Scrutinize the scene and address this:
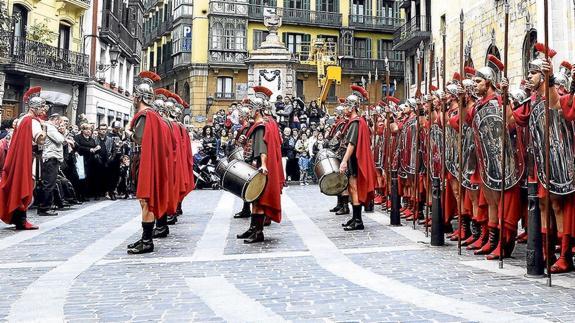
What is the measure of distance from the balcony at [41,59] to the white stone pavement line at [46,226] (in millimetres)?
11050

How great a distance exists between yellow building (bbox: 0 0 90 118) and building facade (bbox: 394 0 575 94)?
16.7 metres

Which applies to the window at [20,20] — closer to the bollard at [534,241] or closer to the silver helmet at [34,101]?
the silver helmet at [34,101]

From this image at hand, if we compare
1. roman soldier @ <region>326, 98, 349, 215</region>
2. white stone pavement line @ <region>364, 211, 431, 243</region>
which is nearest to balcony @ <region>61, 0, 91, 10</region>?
roman soldier @ <region>326, 98, 349, 215</region>

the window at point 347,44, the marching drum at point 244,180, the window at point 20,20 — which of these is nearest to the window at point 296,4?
the window at point 347,44

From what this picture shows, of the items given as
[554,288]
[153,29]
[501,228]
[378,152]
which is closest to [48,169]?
[378,152]

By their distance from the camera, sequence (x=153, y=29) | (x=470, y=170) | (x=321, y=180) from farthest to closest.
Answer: (x=153, y=29), (x=321, y=180), (x=470, y=170)

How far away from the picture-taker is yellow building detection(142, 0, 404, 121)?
4759 centimetres

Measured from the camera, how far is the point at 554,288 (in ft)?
16.7

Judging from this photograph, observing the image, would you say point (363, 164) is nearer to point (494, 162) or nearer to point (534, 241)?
point (494, 162)

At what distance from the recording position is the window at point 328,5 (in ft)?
169

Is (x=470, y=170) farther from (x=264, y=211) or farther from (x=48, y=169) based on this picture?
(x=48, y=169)

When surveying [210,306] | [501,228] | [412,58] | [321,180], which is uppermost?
[412,58]

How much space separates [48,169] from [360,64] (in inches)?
1713

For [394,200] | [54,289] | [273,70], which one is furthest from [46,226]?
[273,70]
